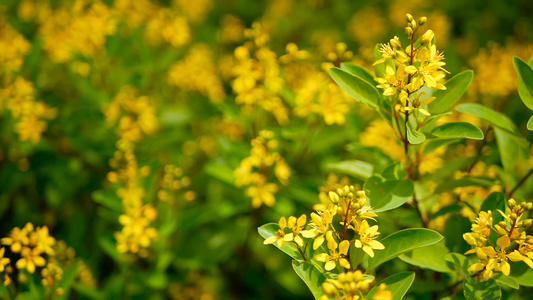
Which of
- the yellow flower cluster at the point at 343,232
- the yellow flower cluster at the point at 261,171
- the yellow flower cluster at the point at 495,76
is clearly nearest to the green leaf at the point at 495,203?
the yellow flower cluster at the point at 343,232

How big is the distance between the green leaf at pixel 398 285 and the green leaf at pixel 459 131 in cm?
44

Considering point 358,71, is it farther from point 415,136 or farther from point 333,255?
point 333,255

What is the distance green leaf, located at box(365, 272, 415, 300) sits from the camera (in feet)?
4.30

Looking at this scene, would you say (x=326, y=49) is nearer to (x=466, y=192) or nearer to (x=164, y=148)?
(x=164, y=148)

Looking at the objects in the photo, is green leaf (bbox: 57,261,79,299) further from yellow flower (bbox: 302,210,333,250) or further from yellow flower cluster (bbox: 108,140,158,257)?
yellow flower (bbox: 302,210,333,250)

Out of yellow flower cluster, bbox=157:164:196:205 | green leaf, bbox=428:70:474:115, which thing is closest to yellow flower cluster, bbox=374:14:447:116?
green leaf, bbox=428:70:474:115

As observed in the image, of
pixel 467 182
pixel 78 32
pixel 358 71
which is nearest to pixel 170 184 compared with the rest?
pixel 358 71

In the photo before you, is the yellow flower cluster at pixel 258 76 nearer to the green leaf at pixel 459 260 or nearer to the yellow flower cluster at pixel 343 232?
the yellow flower cluster at pixel 343 232

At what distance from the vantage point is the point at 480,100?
10.7 ft

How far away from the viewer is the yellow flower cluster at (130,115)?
8.93 ft

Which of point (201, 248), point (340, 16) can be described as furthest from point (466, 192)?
point (340, 16)

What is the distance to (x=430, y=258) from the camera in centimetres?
150

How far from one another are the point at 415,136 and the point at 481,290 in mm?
497

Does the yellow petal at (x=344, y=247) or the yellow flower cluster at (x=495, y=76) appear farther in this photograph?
the yellow flower cluster at (x=495, y=76)
